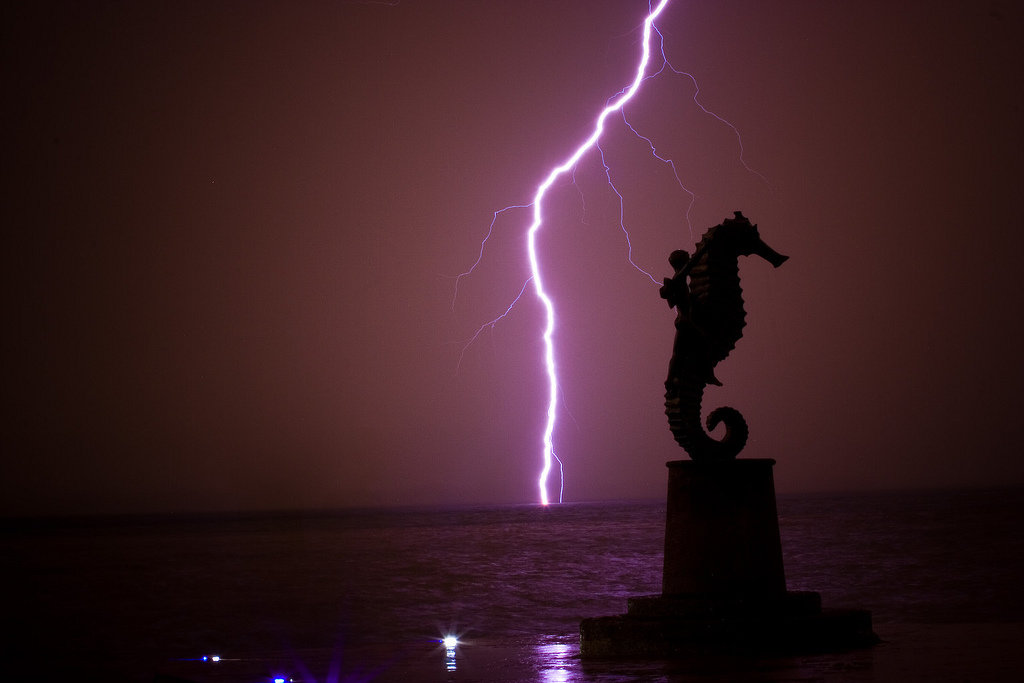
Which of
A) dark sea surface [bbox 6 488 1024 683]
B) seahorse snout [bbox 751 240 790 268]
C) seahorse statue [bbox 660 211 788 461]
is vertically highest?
seahorse snout [bbox 751 240 790 268]

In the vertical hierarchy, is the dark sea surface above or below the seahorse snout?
below

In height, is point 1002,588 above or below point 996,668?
below

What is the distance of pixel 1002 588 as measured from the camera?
19906mm

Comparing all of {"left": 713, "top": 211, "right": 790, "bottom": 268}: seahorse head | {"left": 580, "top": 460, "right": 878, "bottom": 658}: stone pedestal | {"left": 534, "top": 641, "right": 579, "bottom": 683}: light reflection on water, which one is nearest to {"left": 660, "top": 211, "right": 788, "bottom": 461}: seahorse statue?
{"left": 713, "top": 211, "right": 790, "bottom": 268}: seahorse head

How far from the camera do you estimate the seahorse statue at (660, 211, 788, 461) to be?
7.41m

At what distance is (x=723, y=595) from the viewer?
6805 millimetres

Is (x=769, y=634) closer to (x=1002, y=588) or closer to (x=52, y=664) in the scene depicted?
(x=52, y=664)

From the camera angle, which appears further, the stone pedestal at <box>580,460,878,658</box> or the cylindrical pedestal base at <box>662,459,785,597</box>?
the cylindrical pedestal base at <box>662,459,785,597</box>

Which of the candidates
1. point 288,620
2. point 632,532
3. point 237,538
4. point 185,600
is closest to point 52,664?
point 288,620

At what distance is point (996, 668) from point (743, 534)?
1.98 metres

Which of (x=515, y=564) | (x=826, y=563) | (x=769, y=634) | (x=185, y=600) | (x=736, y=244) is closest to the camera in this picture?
(x=769, y=634)

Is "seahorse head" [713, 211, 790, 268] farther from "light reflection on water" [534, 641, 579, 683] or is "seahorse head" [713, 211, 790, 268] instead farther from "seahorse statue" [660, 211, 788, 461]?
"light reflection on water" [534, 641, 579, 683]

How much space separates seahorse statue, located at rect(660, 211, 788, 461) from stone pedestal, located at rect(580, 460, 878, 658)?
331 millimetres

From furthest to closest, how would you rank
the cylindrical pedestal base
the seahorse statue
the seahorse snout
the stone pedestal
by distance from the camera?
the seahorse snout
the seahorse statue
the cylindrical pedestal base
the stone pedestal
